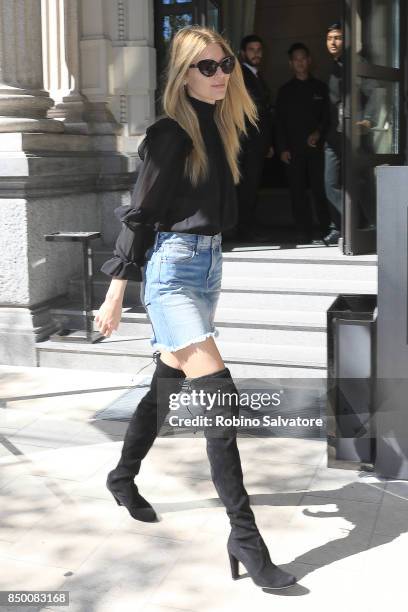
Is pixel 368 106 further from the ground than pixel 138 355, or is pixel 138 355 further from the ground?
pixel 368 106

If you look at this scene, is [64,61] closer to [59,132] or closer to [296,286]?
[59,132]

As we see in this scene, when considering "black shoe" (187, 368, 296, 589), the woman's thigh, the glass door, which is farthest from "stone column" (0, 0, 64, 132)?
"black shoe" (187, 368, 296, 589)

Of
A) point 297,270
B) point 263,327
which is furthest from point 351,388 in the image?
point 297,270

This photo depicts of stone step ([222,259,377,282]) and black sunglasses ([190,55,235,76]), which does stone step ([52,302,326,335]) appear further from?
black sunglasses ([190,55,235,76])

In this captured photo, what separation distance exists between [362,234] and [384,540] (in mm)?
4154

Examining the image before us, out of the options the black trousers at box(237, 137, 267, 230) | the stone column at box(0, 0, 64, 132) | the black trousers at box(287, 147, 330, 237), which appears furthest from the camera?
the black trousers at box(287, 147, 330, 237)

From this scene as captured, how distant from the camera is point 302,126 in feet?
28.5

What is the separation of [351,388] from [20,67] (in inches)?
171

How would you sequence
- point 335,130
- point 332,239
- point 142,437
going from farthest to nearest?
point 332,239
point 335,130
point 142,437

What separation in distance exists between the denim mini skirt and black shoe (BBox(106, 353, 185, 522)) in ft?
0.96

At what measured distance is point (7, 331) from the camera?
6.77 m

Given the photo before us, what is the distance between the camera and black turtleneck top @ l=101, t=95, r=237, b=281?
321cm

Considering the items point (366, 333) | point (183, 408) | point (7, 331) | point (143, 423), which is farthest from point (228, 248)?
point (143, 423)

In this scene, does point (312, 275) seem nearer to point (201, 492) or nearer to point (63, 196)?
point (63, 196)
